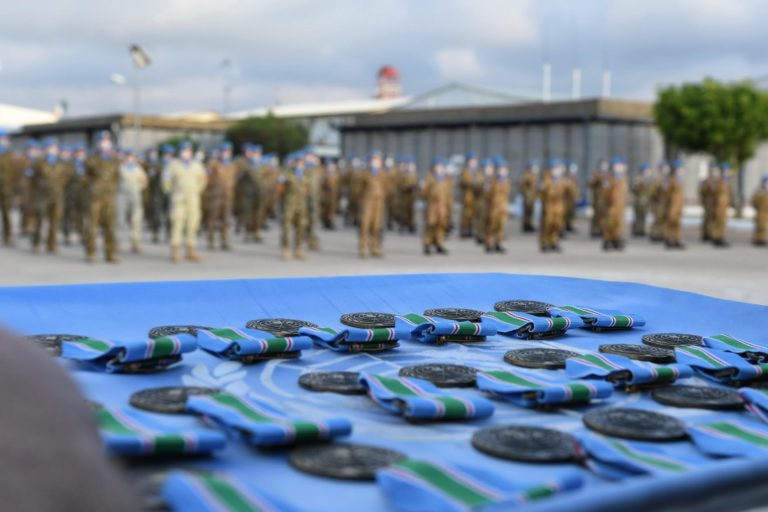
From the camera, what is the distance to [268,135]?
49375 mm

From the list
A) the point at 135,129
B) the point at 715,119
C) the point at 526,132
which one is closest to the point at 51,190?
the point at 526,132

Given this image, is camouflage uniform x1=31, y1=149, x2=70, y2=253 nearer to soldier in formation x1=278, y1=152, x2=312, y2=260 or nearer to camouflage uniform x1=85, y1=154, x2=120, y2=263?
camouflage uniform x1=85, y1=154, x2=120, y2=263

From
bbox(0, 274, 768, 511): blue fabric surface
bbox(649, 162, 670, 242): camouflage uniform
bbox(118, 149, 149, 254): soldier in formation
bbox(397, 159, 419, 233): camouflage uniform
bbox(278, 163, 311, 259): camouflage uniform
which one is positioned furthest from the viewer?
bbox(397, 159, 419, 233): camouflage uniform

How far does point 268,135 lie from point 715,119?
25.9m

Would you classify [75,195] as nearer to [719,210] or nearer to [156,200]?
[156,200]

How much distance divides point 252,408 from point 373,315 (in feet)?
6.63

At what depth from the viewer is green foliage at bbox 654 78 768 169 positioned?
30547mm

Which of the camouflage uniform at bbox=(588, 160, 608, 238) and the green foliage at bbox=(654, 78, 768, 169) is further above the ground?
the green foliage at bbox=(654, 78, 768, 169)

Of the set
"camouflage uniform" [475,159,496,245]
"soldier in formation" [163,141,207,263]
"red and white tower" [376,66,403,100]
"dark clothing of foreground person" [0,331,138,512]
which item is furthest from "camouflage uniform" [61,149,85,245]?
"red and white tower" [376,66,403,100]

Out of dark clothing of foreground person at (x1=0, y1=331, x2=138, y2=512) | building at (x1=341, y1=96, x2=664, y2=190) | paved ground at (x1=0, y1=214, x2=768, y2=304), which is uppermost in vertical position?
building at (x1=341, y1=96, x2=664, y2=190)

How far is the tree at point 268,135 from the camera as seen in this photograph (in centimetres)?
4919

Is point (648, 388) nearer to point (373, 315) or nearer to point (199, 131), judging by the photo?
point (373, 315)

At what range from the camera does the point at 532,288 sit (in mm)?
6426

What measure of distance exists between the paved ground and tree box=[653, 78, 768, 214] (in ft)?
38.7
